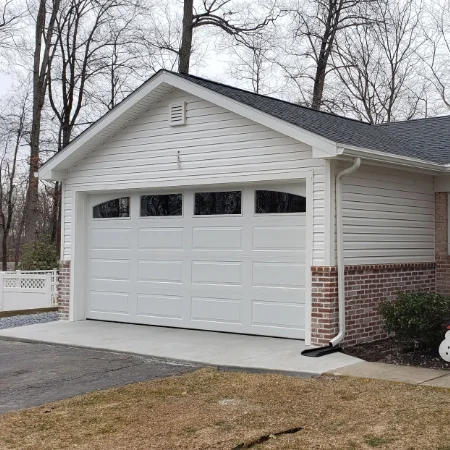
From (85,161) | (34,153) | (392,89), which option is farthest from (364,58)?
(85,161)

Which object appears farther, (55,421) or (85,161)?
(85,161)

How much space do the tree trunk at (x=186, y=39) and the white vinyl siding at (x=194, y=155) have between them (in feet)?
42.7

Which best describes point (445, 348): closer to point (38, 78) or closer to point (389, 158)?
point (389, 158)

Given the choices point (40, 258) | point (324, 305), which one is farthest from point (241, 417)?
Result: point (40, 258)

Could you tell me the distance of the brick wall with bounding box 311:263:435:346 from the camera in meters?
8.99

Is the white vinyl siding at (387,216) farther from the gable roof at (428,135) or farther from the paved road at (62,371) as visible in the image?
the paved road at (62,371)

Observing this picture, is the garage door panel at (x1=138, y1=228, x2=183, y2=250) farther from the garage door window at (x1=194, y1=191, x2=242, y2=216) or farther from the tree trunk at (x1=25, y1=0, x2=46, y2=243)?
the tree trunk at (x1=25, y1=0, x2=46, y2=243)

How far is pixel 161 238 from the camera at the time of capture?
Result: 11.4 m

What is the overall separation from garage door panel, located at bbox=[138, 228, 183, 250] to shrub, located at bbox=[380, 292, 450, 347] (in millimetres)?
3890

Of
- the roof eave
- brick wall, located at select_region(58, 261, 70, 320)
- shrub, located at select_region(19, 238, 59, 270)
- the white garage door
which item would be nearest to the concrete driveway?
brick wall, located at select_region(58, 261, 70, 320)

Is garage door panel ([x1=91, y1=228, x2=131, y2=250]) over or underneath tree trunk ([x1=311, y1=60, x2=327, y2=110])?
underneath

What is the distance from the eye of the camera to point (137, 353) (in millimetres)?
9016

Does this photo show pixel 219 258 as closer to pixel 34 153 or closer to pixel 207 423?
pixel 207 423

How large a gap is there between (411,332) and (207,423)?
373 centimetres
